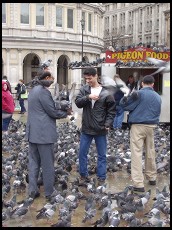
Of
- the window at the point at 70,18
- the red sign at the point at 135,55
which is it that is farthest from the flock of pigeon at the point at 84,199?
the window at the point at 70,18

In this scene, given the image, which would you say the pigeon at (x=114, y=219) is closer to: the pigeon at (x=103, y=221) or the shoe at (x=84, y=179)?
the pigeon at (x=103, y=221)

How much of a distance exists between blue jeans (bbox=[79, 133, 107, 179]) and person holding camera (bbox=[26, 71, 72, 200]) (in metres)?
1.20

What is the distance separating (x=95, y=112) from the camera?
7.70 meters

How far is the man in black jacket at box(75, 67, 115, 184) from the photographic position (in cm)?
762

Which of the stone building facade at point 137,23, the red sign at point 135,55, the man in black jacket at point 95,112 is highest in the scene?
the stone building facade at point 137,23

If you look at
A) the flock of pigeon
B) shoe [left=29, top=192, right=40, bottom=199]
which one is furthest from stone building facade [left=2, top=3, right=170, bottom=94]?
shoe [left=29, top=192, right=40, bottom=199]

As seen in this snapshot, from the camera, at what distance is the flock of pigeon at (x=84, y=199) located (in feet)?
18.6

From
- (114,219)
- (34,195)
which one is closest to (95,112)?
(34,195)

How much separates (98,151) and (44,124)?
64.3 inches

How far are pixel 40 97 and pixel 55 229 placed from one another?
213 cm

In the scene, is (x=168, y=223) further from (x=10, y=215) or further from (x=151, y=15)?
(x=151, y=15)

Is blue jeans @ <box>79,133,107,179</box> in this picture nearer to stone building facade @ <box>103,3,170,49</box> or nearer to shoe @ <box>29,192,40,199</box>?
shoe @ <box>29,192,40,199</box>

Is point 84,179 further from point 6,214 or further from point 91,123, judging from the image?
point 6,214

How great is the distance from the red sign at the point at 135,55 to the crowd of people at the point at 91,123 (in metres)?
6.88
